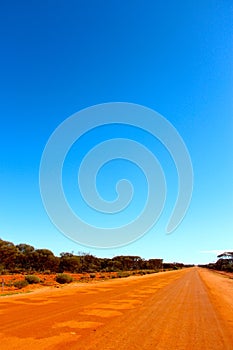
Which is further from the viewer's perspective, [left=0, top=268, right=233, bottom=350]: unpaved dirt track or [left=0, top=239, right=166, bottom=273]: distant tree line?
[left=0, top=239, right=166, bottom=273]: distant tree line

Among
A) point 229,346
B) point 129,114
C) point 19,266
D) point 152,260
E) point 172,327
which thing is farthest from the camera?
point 152,260

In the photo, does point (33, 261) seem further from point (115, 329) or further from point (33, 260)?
point (115, 329)

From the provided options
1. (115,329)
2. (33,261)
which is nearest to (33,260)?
(33,261)

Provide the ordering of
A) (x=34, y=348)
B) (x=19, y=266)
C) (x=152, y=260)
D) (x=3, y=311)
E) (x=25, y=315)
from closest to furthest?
(x=34, y=348)
(x=25, y=315)
(x=3, y=311)
(x=19, y=266)
(x=152, y=260)

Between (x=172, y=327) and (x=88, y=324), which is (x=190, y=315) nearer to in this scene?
(x=172, y=327)

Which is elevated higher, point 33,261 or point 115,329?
point 33,261

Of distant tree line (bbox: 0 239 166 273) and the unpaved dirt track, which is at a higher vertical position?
distant tree line (bbox: 0 239 166 273)

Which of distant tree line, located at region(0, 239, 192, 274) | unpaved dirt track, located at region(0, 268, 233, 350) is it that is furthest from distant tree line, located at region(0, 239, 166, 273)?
unpaved dirt track, located at region(0, 268, 233, 350)

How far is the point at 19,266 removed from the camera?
10031 centimetres

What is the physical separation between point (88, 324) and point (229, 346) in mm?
4672

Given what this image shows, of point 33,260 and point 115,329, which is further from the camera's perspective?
point 33,260

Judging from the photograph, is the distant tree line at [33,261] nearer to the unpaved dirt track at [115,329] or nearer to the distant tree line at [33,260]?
the distant tree line at [33,260]

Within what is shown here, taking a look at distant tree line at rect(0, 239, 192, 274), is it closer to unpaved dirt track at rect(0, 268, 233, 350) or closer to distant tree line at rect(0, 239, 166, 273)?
distant tree line at rect(0, 239, 166, 273)

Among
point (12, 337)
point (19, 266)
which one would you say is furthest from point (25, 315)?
point (19, 266)
